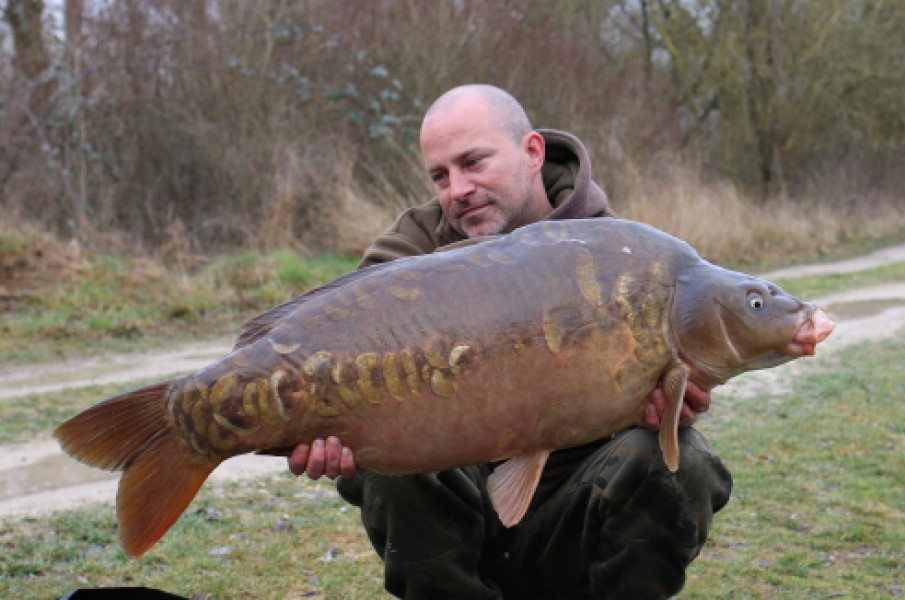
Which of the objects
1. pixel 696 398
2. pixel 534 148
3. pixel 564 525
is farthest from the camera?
pixel 534 148

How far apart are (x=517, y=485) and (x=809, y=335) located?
2.17 feet

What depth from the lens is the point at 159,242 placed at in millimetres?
12336

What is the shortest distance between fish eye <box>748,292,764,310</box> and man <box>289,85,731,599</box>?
0.22 meters

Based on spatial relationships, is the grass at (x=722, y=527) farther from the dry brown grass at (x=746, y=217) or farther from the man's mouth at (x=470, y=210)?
the dry brown grass at (x=746, y=217)

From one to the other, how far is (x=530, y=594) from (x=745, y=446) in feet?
8.60

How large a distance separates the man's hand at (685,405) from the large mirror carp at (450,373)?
29 mm

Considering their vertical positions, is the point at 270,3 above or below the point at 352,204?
above

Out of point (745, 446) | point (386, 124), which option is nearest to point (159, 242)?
point (386, 124)

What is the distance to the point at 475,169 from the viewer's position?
122 inches

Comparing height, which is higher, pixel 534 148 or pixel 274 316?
pixel 534 148

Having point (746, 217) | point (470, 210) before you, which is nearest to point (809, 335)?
point (470, 210)

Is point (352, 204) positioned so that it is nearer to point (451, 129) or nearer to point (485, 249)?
point (451, 129)

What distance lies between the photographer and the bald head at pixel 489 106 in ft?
10.3

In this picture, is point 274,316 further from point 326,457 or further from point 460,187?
point 460,187
